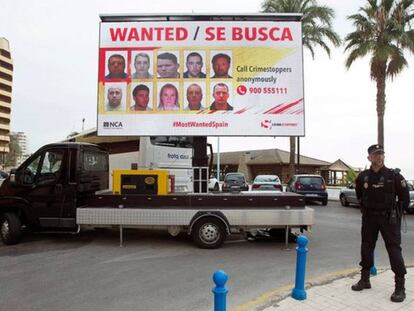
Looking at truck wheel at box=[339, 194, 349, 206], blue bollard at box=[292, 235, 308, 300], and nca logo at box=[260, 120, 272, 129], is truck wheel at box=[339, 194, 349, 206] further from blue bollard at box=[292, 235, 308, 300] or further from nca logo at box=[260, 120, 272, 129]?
blue bollard at box=[292, 235, 308, 300]

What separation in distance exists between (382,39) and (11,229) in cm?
2081

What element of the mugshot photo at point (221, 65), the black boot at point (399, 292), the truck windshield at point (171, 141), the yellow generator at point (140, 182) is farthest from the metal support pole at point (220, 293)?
the truck windshield at point (171, 141)

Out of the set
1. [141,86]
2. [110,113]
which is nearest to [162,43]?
[141,86]

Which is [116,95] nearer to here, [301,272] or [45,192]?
[45,192]

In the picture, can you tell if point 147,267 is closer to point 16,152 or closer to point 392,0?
point 392,0

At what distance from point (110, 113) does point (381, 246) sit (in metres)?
6.84

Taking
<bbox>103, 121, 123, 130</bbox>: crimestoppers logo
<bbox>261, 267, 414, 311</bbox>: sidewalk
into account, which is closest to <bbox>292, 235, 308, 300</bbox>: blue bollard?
<bbox>261, 267, 414, 311</bbox>: sidewalk

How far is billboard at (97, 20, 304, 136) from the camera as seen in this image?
10.1 meters

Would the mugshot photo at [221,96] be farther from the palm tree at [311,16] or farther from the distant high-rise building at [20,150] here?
the distant high-rise building at [20,150]

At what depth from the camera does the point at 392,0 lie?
75.9 feet

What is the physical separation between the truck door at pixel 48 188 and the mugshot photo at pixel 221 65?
3.88m

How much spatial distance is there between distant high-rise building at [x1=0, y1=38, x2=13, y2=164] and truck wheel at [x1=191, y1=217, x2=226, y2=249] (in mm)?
109909

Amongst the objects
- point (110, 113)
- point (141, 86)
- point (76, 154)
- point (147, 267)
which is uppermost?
point (141, 86)

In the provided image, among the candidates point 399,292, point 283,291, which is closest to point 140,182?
point 283,291
